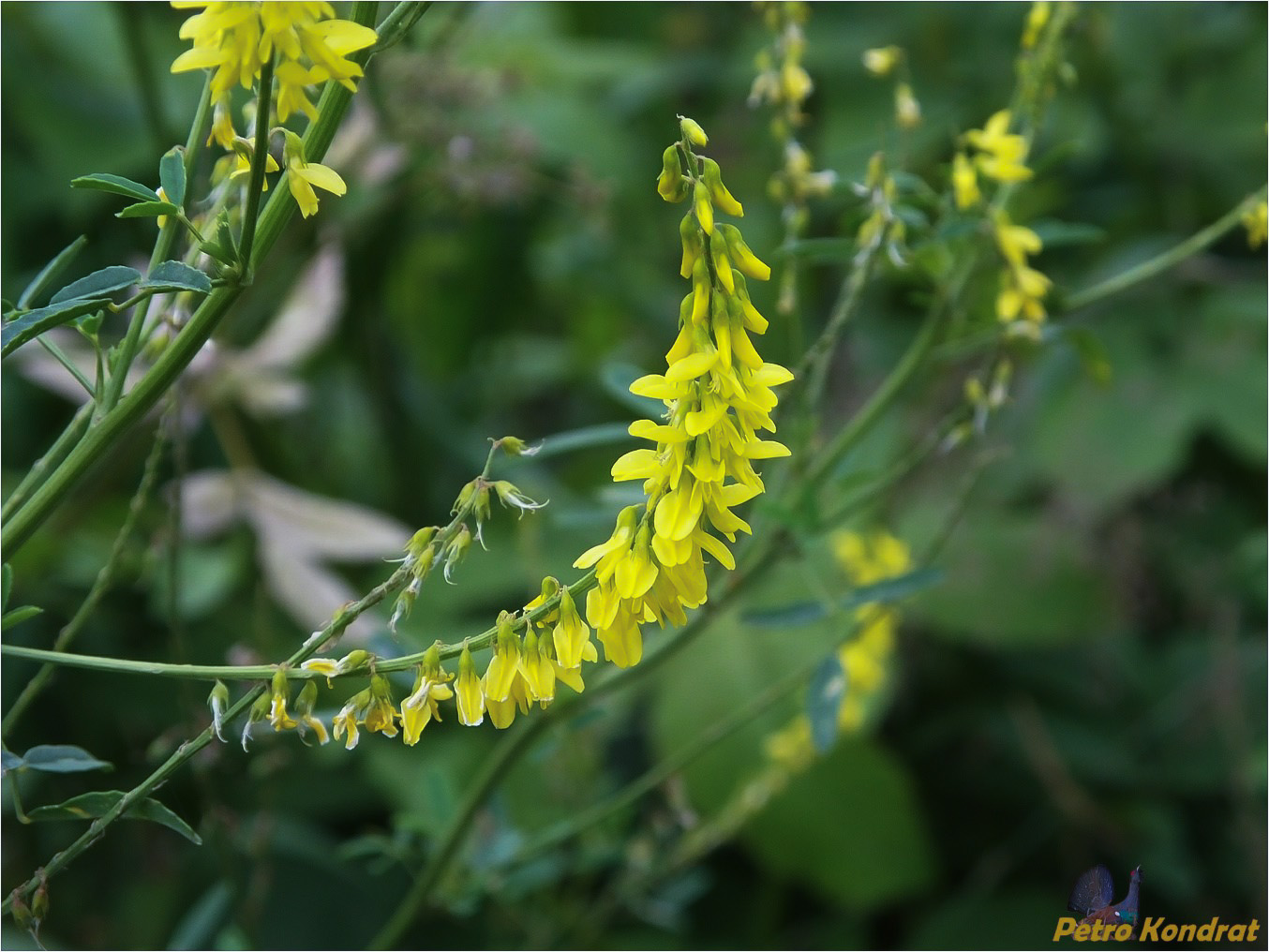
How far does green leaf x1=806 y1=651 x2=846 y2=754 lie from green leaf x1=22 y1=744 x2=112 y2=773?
389 mm

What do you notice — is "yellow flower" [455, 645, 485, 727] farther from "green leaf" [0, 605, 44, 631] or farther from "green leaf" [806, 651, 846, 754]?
"green leaf" [806, 651, 846, 754]

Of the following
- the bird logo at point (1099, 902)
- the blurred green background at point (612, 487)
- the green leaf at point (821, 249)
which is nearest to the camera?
the bird logo at point (1099, 902)

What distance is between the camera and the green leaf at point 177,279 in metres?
0.42

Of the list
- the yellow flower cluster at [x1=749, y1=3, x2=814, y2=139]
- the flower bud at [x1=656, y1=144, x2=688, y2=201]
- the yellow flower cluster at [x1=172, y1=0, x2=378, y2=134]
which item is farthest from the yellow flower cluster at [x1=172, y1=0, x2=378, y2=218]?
the yellow flower cluster at [x1=749, y1=3, x2=814, y2=139]

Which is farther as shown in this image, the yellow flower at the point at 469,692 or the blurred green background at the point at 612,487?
the blurred green background at the point at 612,487

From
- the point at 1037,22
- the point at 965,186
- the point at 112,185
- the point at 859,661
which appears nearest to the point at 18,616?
the point at 112,185

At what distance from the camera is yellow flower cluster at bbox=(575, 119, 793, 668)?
15.3 inches

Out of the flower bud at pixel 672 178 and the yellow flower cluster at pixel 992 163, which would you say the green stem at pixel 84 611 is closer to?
the flower bud at pixel 672 178

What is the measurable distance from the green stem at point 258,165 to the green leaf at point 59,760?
0.23m

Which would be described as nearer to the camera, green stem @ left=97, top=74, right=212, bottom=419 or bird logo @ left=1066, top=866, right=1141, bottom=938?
green stem @ left=97, top=74, right=212, bottom=419

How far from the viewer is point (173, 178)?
0.47 meters

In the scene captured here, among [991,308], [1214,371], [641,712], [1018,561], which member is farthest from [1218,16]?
[641,712]

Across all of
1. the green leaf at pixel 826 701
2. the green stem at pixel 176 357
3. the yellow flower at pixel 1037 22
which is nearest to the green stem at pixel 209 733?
the green stem at pixel 176 357

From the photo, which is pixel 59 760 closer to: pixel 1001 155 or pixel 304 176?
pixel 304 176
